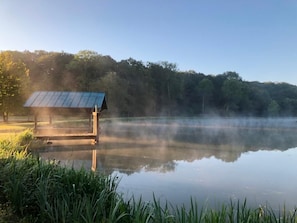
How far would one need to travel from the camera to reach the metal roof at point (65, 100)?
15.4m

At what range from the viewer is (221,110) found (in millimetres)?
63875

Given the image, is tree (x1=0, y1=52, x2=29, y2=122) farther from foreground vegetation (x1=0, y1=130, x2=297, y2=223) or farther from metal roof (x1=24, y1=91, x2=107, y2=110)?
foreground vegetation (x1=0, y1=130, x2=297, y2=223)

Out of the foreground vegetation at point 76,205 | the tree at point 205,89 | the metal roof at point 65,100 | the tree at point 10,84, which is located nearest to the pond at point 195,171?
the foreground vegetation at point 76,205

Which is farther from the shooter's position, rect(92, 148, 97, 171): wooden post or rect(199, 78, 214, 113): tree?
rect(199, 78, 214, 113): tree

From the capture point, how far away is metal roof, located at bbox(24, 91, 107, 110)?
1542 cm

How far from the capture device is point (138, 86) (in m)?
49.8

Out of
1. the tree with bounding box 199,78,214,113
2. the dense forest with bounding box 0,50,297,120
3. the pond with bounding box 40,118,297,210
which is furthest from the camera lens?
the tree with bounding box 199,78,214,113

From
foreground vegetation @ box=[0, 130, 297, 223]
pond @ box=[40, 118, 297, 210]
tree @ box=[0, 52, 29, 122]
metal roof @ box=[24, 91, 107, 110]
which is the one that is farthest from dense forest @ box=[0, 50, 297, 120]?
foreground vegetation @ box=[0, 130, 297, 223]

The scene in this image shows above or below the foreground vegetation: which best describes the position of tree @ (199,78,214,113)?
above

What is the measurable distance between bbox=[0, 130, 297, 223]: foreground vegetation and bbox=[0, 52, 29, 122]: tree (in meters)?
17.0

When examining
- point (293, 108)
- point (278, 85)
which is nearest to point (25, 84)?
point (293, 108)

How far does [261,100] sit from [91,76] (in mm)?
41188

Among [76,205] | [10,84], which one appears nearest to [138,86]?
[10,84]

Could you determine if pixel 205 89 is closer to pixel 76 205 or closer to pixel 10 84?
pixel 10 84
